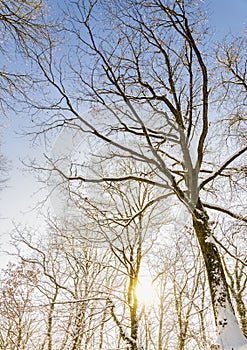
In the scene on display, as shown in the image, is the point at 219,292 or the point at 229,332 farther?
the point at 219,292

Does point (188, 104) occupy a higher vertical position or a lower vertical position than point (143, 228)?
higher

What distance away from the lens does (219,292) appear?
13.9 ft

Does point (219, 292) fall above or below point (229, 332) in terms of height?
above

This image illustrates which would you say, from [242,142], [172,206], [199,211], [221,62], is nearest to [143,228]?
[172,206]

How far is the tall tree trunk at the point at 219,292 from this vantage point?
3.64 m

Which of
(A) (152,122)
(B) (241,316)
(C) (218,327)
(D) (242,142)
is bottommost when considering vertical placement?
(C) (218,327)

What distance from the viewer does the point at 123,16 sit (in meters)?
5.96

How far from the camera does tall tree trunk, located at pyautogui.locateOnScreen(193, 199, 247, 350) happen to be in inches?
143

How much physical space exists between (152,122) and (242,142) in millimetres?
2320

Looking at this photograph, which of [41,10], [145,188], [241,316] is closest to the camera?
[41,10]

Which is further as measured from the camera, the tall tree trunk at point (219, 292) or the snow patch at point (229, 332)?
the tall tree trunk at point (219, 292)

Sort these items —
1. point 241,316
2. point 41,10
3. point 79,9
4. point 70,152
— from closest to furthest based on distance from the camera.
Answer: point 41,10 → point 79,9 → point 70,152 → point 241,316

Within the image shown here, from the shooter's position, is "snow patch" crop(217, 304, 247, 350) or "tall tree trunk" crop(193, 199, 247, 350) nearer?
"snow patch" crop(217, 304, 247, 350)

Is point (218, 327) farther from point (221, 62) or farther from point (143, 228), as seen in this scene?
point (221, 62)
